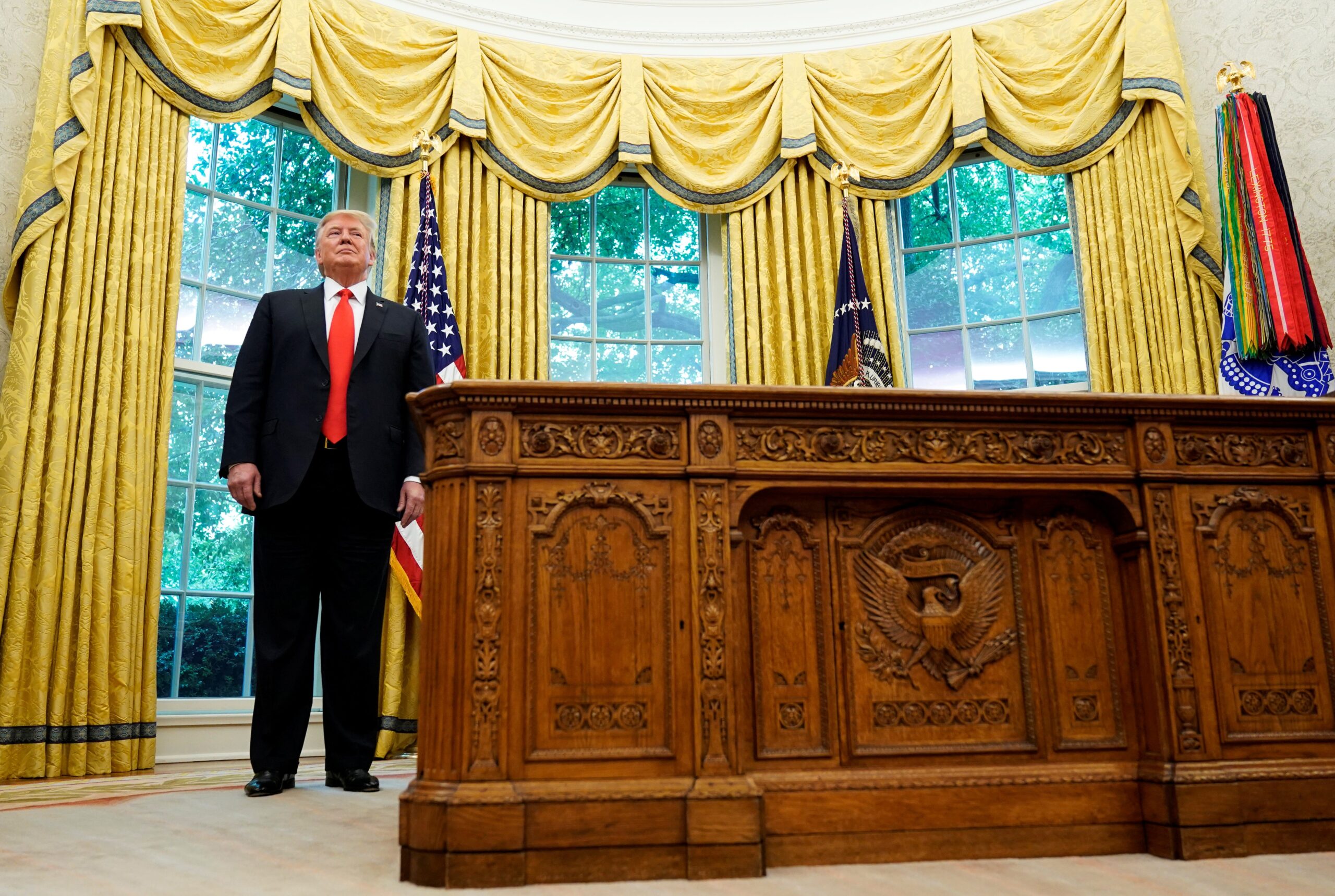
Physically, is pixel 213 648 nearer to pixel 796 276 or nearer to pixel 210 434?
pixel 210 434

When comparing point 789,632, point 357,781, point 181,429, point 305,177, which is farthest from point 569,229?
point 789,632

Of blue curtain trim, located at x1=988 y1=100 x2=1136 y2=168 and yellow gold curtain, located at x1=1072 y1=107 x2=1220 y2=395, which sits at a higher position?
blue curtain trim, located at x1=988 y1=100 x2=1136 y2=168

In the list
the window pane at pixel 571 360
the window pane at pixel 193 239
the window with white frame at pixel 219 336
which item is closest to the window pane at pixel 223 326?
the window with white frame at pixel 219 336

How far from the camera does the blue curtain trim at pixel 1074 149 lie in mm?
4523

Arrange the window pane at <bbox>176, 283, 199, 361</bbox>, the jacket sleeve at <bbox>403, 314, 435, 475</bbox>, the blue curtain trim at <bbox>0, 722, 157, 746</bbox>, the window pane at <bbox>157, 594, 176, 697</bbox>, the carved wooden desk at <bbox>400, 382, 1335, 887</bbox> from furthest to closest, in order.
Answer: the window pane at <bbox>176, 283, 199, 361</bbox>, the window pane at <bbox>157, 594, 176, 697</bbox>, the blue curtain trim at <bbox>0, 722, 157, 746</bbox>, the jacket sleeve at <bbox>403, 314, 435, 475</bbox>, the carved wooden desk at <bbox>400, 382, 1335, 887</bbox>

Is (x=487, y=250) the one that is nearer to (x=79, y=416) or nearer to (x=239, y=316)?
(x=239, y=316)

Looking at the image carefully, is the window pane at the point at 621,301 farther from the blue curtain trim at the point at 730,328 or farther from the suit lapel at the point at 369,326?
the suit lapel at the point at 369,326

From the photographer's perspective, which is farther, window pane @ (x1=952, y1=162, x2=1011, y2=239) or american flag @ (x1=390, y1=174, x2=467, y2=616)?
window pane @ (x1=952, y1=162, x2=1011, y2=239)

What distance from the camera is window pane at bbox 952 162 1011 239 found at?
497 centimetres

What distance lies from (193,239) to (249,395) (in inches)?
76.9

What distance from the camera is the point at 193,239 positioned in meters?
4.09

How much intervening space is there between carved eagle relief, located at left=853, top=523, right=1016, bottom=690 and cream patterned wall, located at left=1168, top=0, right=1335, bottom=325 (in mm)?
→ 2915

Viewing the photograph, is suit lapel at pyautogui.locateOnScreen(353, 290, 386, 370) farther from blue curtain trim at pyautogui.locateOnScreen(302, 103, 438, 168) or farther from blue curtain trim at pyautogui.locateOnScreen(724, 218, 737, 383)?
blue curtain trim at pyautogui.locateOnScreen(724, 218, 737, 383)

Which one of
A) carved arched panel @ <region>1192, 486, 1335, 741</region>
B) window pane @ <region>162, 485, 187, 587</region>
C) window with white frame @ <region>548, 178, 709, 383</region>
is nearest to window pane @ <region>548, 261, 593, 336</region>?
window with white frame @ <region>548, 178, 709, 383</region>
